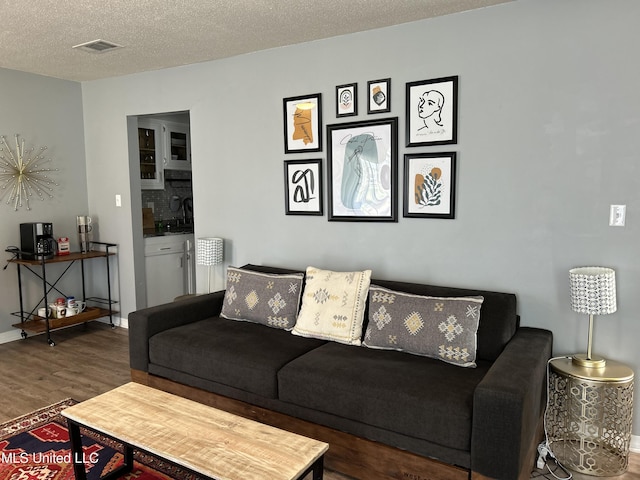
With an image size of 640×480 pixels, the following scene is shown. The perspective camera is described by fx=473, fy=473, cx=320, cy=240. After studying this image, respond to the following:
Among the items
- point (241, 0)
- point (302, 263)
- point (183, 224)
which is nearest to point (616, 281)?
point (302, 263)

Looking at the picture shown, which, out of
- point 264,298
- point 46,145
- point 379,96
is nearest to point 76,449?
point 264,298

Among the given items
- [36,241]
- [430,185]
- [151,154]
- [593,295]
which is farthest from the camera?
[151,154]

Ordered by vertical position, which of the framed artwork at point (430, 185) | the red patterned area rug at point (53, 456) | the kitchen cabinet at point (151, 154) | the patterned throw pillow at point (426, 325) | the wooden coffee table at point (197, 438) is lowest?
the red patterned area rug at point (53, 456)

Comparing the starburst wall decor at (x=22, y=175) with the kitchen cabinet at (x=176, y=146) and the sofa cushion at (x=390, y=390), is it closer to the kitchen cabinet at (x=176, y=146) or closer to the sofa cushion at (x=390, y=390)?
the kitchen cabinet at (x=176, y=146)

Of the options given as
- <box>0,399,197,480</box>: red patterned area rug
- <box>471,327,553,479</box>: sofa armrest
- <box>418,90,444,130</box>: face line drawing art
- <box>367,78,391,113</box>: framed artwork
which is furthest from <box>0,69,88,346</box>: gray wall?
<box>471,327,553,479</box>: sofa armrest

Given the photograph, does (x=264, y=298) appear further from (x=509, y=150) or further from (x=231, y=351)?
(x=509, y=150)

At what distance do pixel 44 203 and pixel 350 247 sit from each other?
10.2ft

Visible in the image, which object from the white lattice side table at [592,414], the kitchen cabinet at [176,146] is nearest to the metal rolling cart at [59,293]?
the kitchen cabinet at [176,146]

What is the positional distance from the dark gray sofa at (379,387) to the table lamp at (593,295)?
229 millimetres

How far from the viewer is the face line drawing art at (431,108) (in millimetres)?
2895

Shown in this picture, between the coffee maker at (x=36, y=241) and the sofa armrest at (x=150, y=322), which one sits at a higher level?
the coffee maker at (x=36, y=241)

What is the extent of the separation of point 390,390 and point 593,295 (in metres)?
1.11

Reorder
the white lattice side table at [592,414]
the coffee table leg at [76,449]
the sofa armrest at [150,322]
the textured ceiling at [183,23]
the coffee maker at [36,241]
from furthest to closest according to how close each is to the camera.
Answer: the coffee maker at [36,241] → the sofa armrest at [150,322] → the textured ceiling at [183,23] → the white lattice side table at [592,414] → the coffee table leg at [76,449]

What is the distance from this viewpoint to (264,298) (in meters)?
3.15
